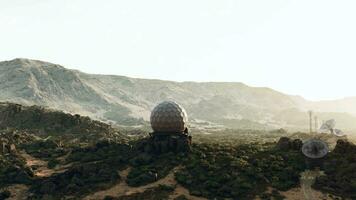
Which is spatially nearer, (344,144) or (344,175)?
(344,175)

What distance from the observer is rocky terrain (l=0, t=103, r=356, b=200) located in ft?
189

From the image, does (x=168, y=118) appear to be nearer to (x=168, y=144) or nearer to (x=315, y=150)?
(x=168, y=144)

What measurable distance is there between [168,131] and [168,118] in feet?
7.73

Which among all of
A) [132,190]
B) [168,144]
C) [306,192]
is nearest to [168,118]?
[168,144]

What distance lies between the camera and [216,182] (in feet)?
196

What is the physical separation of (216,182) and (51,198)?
21113 mm

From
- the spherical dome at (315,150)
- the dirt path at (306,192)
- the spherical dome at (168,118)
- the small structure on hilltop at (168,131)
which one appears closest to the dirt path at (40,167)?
the small structure on hilltop at (168,131)

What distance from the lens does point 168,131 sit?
240 feet

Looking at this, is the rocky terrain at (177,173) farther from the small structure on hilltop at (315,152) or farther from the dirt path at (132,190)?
the small structure on hilltop at (315,152)

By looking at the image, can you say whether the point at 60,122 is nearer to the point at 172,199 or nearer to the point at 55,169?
the point at 55,169

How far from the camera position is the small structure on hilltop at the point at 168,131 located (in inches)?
2790

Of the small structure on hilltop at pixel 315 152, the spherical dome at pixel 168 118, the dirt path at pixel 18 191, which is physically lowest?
the dirt path at pixel 18 191

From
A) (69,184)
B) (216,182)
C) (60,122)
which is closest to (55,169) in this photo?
(69,184)

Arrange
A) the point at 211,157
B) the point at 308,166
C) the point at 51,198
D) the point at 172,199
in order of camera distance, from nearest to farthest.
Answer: the point at 172,199 → the point at 51,198 → the point at 308,166 → the point at 211,157
